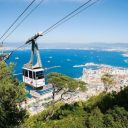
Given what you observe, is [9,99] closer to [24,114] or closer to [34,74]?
[24,114]

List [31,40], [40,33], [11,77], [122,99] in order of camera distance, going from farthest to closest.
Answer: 1. [122,99]
2. [11,77]
3. [31,40]
4. [40,33]

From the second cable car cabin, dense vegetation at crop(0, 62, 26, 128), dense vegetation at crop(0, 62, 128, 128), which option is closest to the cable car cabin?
the second cable car cabin

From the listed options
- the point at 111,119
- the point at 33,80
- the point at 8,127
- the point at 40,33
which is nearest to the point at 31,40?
the point at 40,33

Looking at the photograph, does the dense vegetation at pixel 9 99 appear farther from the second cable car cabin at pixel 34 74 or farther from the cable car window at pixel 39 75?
the cable car window at pixel 39 75

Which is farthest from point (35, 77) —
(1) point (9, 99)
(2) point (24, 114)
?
(2) point (24, 114)

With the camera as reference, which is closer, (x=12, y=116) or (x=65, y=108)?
(x=12, y=116)

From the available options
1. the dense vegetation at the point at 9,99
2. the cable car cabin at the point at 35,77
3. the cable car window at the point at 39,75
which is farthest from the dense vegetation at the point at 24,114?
the cable car window at the point at 39,75

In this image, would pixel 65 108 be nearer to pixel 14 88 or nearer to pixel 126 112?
pixel 126 112

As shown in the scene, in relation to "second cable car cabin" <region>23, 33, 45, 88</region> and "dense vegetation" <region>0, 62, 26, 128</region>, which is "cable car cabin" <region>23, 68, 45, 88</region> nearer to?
"second cable car cabin" <region>23, 33, 45, 88</region>
